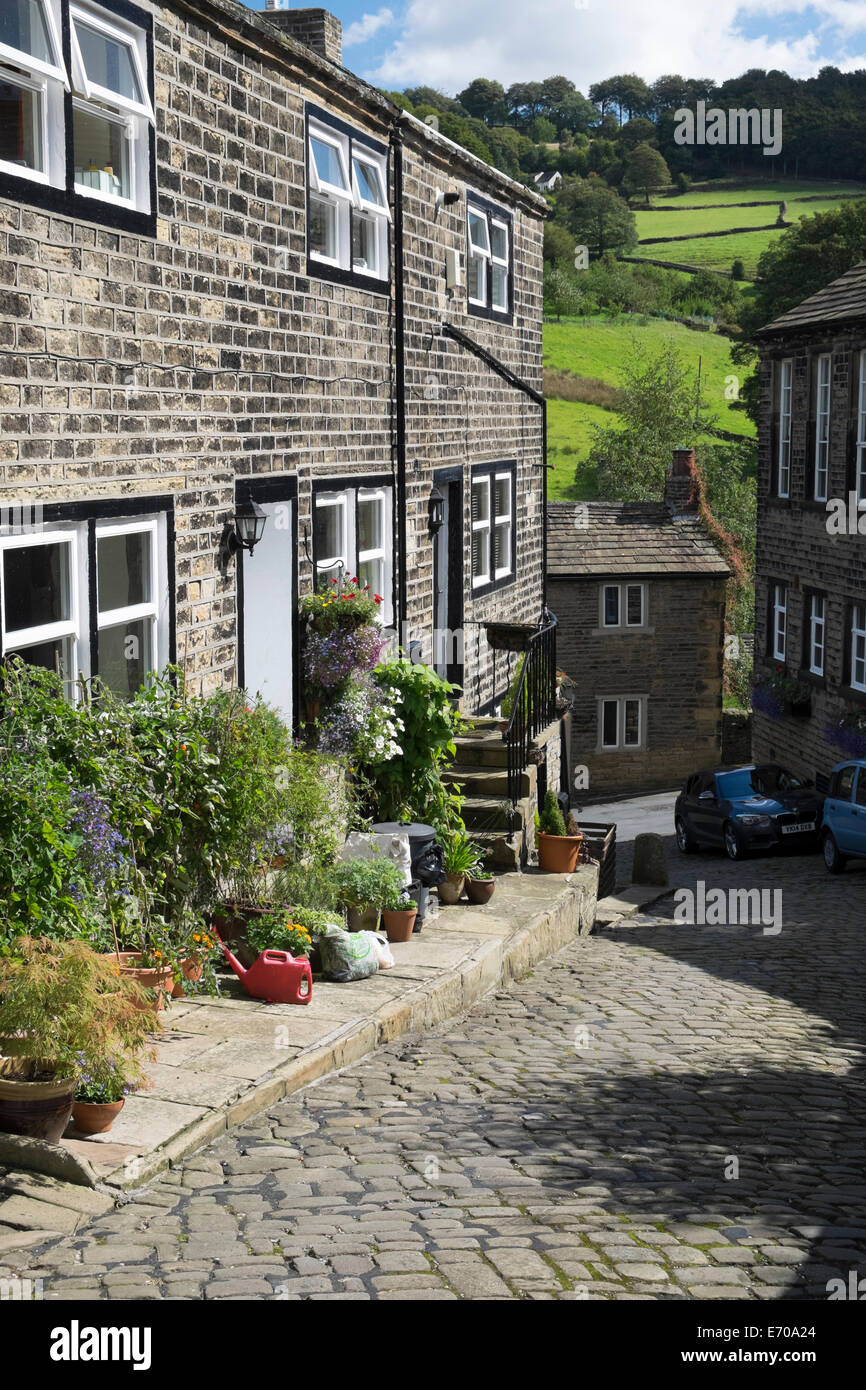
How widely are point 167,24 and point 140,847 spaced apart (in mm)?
5441

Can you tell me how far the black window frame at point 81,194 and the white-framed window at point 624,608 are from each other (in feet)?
86.1

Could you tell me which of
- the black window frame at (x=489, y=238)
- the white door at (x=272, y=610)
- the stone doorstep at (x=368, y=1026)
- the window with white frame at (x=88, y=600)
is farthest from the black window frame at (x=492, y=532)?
the window with white frame at (x=88, y=600)

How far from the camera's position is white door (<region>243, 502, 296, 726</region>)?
1084 cm

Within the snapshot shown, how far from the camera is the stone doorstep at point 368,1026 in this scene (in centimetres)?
575

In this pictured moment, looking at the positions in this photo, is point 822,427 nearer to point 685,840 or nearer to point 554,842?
point 685,840

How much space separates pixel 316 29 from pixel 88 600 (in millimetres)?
7665

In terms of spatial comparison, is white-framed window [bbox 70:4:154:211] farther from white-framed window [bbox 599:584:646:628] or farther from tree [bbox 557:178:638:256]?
tree [bbox 557:178:638:256]

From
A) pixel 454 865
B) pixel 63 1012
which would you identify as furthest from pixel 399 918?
pixel 63 1012

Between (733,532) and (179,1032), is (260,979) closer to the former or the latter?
(179,1032)

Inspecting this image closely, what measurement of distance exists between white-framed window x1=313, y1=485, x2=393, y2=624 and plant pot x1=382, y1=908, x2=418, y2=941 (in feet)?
10.4

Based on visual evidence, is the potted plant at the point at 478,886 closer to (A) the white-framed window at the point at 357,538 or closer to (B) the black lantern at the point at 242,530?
(A) the white-framed window at the point at 357,538

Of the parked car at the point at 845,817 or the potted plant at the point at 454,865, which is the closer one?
the potted plant at the point at 454,865
